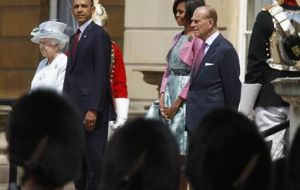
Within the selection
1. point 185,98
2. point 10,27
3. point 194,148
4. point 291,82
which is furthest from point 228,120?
point 10,27

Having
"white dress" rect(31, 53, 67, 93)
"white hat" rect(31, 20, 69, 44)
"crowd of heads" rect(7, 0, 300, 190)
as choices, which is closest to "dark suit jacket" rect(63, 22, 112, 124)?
"white dress" rect(31, 53, 67, 93)

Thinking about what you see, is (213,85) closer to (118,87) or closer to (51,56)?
(118,87)

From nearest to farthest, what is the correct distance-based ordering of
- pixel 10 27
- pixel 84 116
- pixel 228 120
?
pixel 228 120
pixel 84 116
pixel 10 27

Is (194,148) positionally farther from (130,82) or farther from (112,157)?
(130,82)

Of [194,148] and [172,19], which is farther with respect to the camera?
[172,19]

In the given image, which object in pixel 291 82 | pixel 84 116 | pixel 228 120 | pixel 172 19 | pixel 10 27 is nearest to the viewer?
pixel 228 120

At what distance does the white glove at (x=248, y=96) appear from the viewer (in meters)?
11.3

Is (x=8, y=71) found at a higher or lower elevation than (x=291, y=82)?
lower

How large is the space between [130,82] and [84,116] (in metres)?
4.22

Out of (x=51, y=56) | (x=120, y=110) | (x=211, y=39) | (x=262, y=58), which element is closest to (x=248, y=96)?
(x=262, y=58)

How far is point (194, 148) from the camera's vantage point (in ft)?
28.3

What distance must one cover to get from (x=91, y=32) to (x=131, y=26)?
4.12 m

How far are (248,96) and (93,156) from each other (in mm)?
1308

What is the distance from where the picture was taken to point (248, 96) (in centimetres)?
1134
